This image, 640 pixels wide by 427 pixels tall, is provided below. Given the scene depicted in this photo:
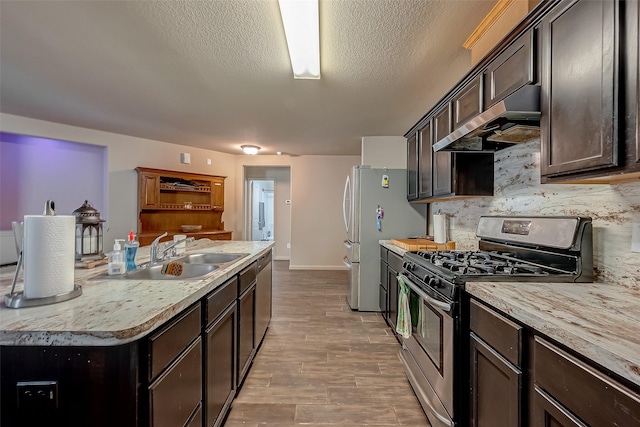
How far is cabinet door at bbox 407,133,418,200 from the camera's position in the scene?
3.09 meters

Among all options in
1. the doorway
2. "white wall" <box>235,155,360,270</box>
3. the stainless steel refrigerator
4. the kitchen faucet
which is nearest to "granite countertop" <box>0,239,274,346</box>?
the kitchen faucet

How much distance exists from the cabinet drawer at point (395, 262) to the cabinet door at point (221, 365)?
1.53 meters

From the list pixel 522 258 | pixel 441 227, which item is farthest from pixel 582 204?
pixel 441 227

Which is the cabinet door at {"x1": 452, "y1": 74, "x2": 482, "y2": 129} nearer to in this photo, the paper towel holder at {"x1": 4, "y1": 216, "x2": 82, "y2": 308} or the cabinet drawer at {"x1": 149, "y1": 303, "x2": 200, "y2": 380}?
the cabinet drawer at {"x1": 149, "y1": 303, "x2": 200, "y2": 380}

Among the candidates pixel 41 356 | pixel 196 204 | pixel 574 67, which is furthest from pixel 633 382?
pixel 196 204

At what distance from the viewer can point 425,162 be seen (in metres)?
2.84

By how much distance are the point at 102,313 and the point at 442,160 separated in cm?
251

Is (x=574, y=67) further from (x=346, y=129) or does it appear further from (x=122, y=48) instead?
(x=346, y=129)

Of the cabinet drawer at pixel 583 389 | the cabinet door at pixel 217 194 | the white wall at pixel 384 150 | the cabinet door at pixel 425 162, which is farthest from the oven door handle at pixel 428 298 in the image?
the cabinet door at pixel 217 194

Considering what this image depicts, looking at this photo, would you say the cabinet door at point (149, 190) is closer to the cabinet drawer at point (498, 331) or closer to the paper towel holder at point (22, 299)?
the paper towel holder at point (22, 299)

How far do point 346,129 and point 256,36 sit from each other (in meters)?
2.30

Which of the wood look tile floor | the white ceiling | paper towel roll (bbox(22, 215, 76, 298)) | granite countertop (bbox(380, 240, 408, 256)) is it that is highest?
the white ceiling

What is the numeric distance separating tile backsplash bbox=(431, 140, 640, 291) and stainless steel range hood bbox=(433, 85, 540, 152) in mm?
172

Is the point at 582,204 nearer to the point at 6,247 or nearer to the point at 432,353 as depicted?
the point at 432,353
